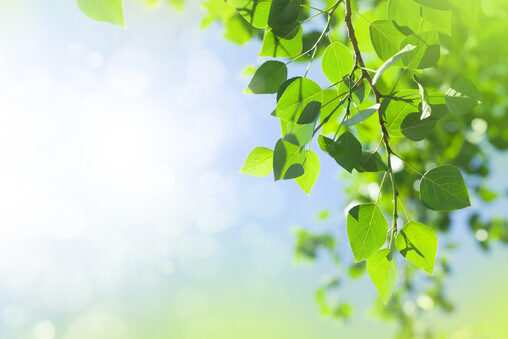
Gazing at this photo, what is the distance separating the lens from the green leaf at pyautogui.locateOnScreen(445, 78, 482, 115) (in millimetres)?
325

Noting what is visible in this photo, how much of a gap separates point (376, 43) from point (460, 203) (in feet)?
0.58

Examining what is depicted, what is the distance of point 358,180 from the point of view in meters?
2.41

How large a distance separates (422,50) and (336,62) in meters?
0.11

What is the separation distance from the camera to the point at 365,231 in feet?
1.28

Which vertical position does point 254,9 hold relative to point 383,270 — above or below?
above

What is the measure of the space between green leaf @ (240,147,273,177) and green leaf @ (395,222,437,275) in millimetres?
156

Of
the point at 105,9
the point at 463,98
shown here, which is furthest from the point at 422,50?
the point at 105,9

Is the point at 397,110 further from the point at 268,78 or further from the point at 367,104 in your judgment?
the point at 268,78

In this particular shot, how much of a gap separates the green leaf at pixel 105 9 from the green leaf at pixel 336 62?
21cm

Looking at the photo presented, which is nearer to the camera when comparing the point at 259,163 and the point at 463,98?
the point at 463,98

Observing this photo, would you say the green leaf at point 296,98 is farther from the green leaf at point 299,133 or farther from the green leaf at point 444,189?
the green leaf at point 444,189

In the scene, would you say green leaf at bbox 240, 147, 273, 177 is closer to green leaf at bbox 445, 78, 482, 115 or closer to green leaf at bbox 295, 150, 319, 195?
green leaf at bbox 295, 150, 319, 195

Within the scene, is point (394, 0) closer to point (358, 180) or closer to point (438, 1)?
point (438, 1)

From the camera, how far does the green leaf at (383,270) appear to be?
0.40 metres
